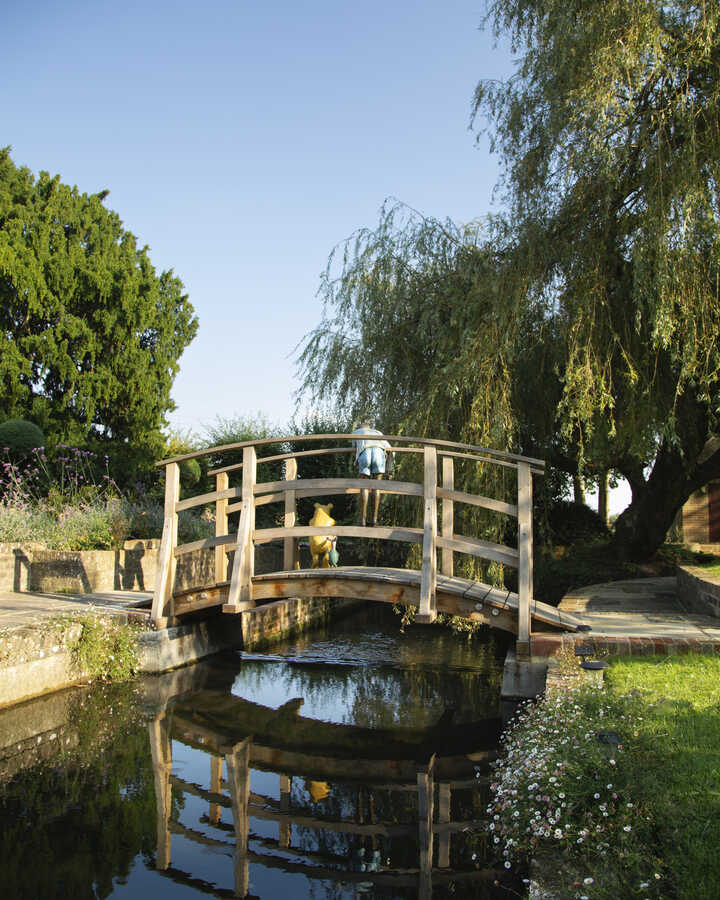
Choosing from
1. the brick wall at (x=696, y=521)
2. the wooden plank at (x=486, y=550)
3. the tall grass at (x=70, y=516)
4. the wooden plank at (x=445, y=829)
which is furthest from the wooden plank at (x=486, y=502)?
the brick wall at (x=696, y=521)

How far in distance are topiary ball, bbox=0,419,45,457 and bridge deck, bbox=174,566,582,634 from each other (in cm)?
652

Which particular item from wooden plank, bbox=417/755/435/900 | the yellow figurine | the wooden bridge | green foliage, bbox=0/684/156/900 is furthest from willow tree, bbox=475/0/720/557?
green foliage, bbox=0/684/156/900

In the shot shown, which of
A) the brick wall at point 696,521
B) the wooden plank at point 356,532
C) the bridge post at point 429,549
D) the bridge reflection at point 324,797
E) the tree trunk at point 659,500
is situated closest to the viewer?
the bridge reflection at point 324,797

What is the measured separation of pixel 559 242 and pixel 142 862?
760 cm

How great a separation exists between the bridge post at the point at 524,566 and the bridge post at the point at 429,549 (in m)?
0.83

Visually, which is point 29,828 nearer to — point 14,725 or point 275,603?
point 14,725

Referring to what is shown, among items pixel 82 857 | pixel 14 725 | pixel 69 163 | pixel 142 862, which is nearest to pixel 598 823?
pixel 142 862

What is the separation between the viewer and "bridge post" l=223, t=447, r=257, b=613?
8.27 metres

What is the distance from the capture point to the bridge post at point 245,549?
8273 millimetres

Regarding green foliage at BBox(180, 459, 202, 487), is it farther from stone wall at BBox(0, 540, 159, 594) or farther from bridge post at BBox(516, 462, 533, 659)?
bridge post at BBox(516, 462, 533, 659)

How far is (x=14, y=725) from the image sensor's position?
630cm

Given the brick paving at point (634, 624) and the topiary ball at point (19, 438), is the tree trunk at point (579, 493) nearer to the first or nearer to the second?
the brick paving at point (634, 624)

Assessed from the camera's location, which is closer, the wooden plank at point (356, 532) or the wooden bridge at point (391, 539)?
the wooden bridge at point (391, 539)

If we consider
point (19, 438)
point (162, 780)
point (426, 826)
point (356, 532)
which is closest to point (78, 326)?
point (19, 438)
